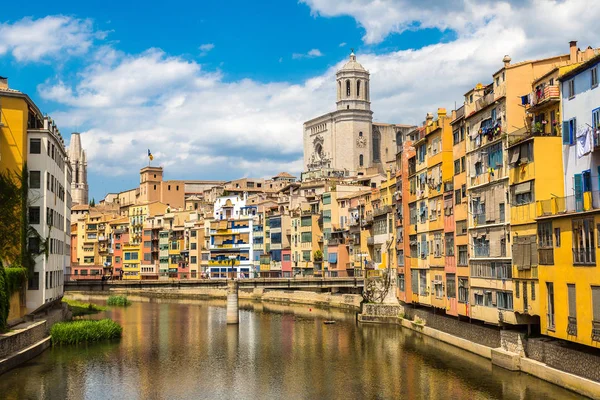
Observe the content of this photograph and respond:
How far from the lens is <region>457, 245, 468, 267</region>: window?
49138 mm

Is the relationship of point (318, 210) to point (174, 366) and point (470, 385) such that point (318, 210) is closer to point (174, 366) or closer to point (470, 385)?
point (174, 366)

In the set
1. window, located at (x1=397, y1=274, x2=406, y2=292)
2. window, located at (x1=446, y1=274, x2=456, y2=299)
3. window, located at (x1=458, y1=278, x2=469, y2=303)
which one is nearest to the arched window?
window, located at (x1=397, y1=274, x2=406, y2=292)

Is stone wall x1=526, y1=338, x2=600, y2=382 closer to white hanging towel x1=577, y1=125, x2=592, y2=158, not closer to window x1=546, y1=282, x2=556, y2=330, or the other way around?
window x1=546, y1=282, x2=556, y2=330

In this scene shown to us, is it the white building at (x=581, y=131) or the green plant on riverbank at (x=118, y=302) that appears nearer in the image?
the white building at (x=581, y=131)

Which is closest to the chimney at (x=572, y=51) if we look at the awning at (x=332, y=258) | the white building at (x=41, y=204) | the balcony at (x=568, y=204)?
the balcony at (x=568, y=204)

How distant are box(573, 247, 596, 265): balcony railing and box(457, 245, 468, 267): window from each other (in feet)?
Answer: 48.9

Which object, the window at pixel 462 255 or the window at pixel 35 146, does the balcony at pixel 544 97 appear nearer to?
the window at pixel 462 255

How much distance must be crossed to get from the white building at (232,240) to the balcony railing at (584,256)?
283 ft

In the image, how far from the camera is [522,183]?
40.1 meters

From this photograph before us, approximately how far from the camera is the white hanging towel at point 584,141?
34.5 meters

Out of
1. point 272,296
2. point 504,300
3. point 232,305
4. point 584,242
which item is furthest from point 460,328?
point 272,296

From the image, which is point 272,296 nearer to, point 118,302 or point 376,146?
point 118,302

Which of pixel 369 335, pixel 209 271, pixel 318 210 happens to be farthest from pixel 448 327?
pixel 209 271

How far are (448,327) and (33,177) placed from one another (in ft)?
102
